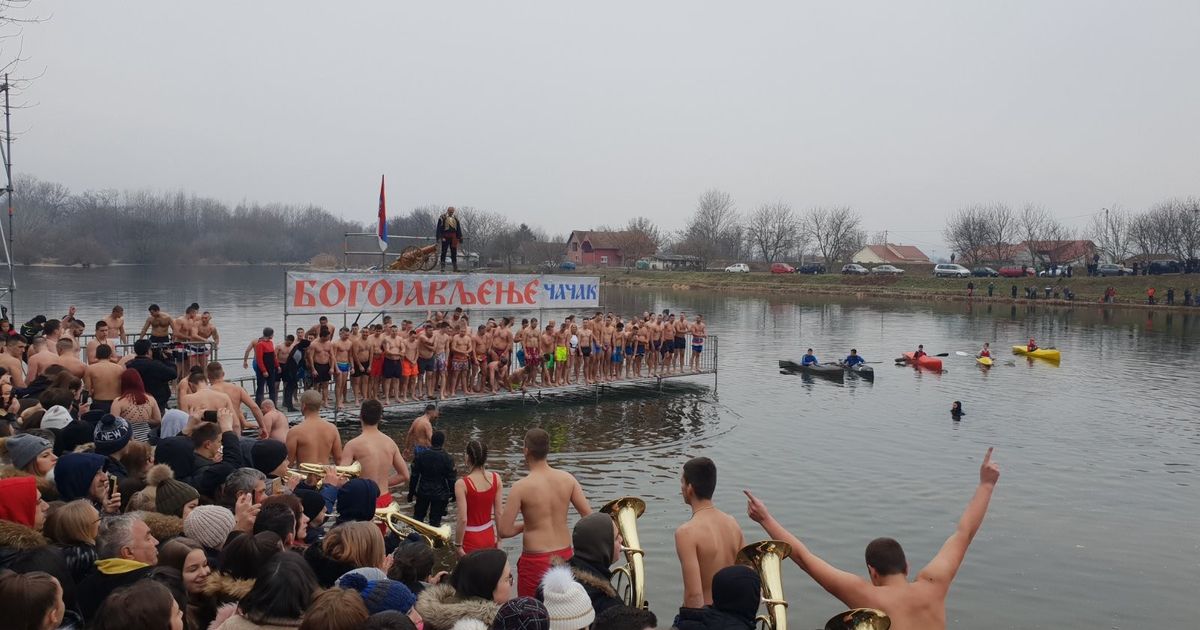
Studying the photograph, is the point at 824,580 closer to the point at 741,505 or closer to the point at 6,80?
the point at 741,505

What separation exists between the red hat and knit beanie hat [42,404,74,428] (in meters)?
3.36

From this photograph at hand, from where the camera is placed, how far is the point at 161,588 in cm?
374

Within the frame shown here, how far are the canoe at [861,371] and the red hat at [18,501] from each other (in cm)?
2720

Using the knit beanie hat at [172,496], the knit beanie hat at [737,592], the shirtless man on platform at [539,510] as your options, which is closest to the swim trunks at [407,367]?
the shirtless man on platform at [539,510]

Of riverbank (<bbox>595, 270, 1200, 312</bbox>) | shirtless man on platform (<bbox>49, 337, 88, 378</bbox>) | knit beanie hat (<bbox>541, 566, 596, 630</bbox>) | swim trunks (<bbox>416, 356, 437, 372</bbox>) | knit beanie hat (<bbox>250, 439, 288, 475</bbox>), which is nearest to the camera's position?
knit beanie hat (<bbox>541, 566, 596, 630</bbox>)

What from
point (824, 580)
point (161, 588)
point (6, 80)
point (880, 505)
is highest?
point (6, 80)

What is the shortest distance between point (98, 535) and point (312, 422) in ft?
14.3

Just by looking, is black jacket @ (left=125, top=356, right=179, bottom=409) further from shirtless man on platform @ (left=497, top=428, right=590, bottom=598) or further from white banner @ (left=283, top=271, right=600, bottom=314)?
shirtless man on platform @ (left=497, top=428, right=590, bottom=598)

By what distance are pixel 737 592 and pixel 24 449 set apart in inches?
229

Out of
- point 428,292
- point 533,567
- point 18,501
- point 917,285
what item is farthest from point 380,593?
point 917,285

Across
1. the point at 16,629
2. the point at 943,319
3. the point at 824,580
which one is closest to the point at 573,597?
the point at 824,580

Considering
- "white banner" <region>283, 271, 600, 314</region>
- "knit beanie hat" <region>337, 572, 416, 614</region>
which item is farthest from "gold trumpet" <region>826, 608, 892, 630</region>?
"white banner" <region>283, 271, 600, 314</region>

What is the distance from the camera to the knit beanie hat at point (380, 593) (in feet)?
14.2

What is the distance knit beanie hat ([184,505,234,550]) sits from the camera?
17.5ft
